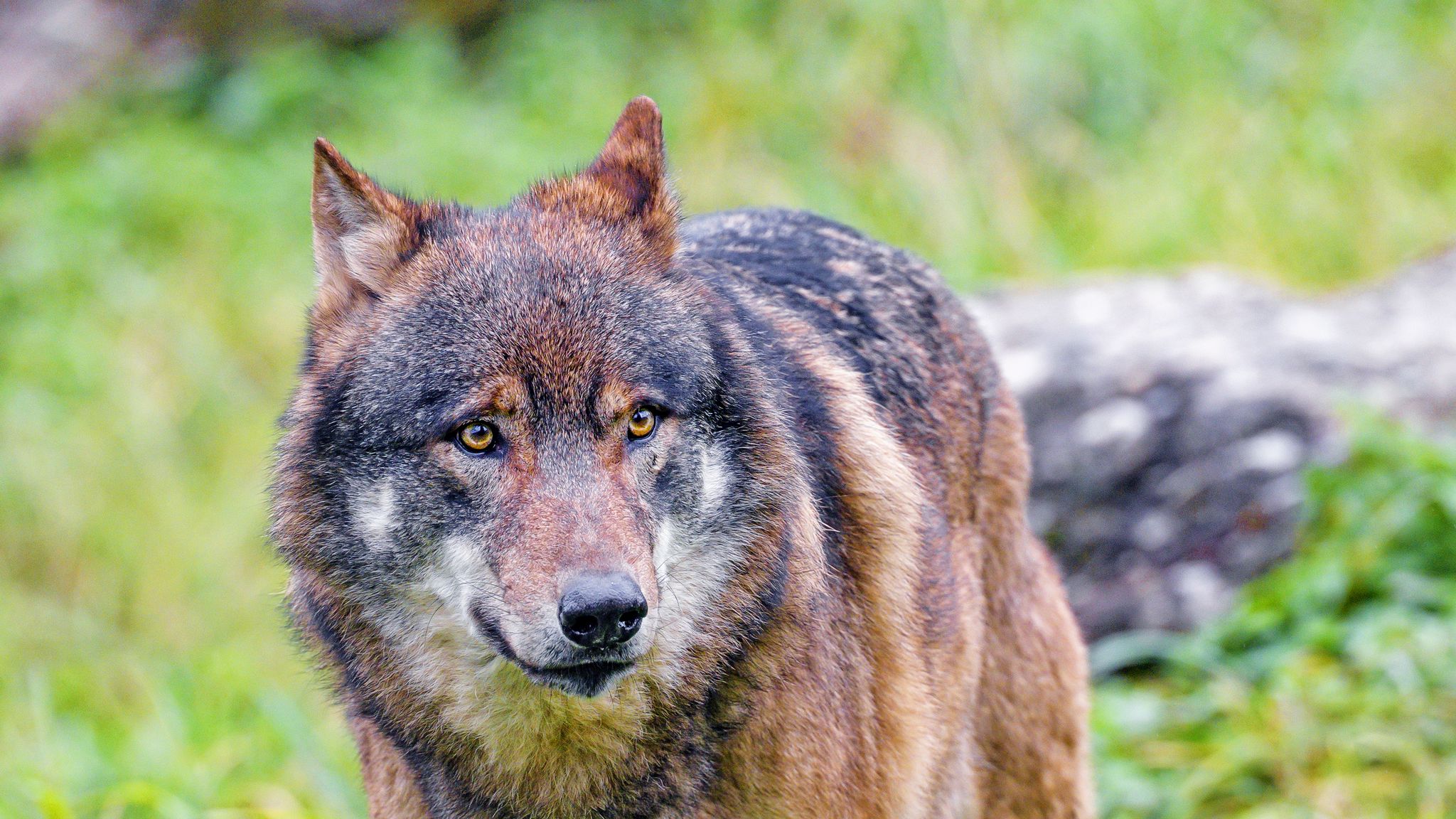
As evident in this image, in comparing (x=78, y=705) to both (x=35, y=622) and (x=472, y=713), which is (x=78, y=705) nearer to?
(x=35, y=622)

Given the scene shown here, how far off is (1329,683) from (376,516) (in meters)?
3.26

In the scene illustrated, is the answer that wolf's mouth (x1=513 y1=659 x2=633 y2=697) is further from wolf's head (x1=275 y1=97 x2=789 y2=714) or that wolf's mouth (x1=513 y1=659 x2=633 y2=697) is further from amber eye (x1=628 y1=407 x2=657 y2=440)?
amber eye (x1=628 y1=407 x2=657 y2=440)

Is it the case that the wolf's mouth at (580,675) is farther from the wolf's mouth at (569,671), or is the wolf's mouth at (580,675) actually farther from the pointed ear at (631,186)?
the pointed ear at (631,186)

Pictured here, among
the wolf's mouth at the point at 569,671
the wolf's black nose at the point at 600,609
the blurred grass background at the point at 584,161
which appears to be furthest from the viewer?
the blurred grass background at the point at 584,161

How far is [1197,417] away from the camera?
5547 millimetres

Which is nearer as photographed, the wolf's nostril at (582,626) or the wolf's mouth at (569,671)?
the wolf's nostril at (582,626)

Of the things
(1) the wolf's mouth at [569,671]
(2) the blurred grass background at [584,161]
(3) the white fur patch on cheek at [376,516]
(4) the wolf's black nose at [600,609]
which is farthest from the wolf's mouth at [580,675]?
(2) the blurred grass background at [584,161]

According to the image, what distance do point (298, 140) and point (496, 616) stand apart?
8011 millimetres

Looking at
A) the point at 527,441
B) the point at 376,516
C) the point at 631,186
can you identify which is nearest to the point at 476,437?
the point at 527,441

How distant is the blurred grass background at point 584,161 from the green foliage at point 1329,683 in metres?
0.02

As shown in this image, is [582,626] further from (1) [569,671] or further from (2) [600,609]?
(1) [569,671]

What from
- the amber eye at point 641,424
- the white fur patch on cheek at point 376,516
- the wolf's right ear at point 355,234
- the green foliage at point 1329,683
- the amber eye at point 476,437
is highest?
the wolf's right ear at point 355,234

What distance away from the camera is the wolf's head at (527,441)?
8.23ft

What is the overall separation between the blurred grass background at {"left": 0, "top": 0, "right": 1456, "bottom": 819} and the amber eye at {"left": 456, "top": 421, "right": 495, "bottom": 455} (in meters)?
2.48
